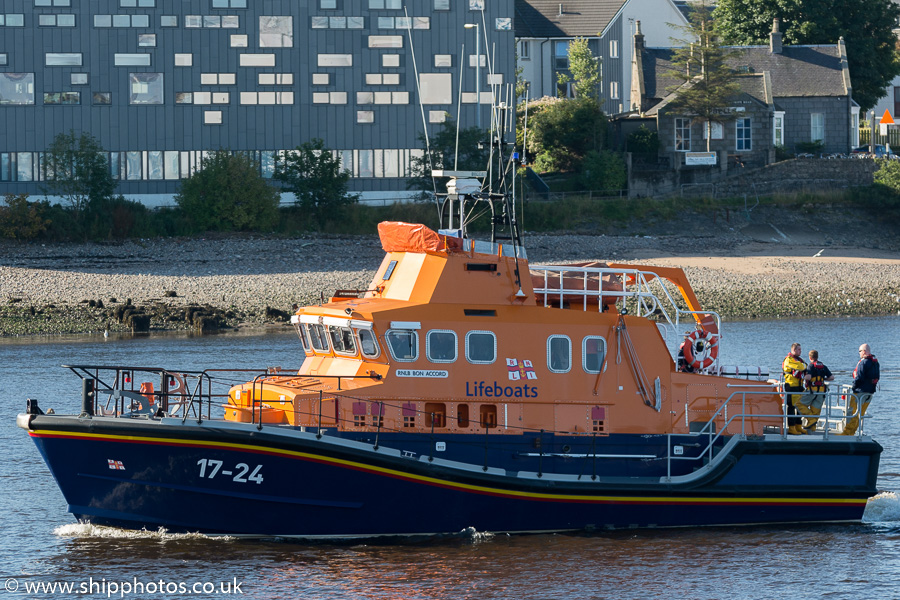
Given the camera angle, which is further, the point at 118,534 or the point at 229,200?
the point at 229,200

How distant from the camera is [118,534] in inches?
535

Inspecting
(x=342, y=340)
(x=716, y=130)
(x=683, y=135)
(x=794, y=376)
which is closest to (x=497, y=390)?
(x=342, y=340)

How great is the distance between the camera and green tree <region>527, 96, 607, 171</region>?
5153 centimetres

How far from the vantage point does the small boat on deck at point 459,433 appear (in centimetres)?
1272

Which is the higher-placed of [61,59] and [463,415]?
[61,59]

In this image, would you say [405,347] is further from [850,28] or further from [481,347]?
[850,28]

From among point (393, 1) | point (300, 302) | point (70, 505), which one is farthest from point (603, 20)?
point (70, 505)

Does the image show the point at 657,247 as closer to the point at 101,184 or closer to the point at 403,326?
the point at 101,184

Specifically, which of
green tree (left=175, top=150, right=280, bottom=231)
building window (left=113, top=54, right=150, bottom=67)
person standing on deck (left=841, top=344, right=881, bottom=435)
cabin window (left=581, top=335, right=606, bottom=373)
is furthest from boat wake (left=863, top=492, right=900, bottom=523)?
building window (left=113, top=54, right=150, bottom=67)

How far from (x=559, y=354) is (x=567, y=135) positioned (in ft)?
128

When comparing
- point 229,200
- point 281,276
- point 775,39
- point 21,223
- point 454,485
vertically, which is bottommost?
point 454,485

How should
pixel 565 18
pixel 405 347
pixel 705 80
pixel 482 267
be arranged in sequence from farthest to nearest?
pixel 565 18, pixel 705 80, pixel 482 267, pixel 405 347

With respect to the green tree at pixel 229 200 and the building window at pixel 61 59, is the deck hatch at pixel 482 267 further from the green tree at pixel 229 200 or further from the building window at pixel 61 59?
the building window at pixel 61 59

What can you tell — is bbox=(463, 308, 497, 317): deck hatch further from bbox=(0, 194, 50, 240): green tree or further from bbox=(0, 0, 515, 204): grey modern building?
bbox=(0, 0, 515, 204): grey modern building
